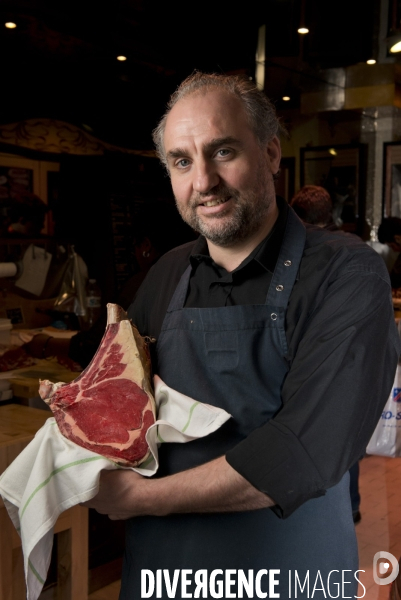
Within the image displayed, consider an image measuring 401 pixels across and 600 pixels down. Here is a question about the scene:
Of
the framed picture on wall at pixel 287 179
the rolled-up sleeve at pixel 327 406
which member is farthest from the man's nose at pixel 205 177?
the framed picture on wall at pixel 287 179

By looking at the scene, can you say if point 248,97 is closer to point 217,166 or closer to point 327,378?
point 217,166

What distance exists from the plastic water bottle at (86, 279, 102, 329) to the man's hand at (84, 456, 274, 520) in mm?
3311

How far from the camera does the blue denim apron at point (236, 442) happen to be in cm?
133

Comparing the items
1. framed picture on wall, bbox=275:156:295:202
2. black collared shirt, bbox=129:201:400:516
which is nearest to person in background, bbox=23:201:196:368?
black collared shirt, bbox=129:201:400:516

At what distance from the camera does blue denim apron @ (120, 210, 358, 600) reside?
1.33 metres

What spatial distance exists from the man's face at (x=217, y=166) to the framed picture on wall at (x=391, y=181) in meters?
4.69

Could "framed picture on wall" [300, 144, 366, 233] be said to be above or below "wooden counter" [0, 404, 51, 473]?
above

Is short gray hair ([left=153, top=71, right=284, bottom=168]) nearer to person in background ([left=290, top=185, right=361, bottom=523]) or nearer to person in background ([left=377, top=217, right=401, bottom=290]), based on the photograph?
person in background ([left=290, top=185, right=361, bottom=523])

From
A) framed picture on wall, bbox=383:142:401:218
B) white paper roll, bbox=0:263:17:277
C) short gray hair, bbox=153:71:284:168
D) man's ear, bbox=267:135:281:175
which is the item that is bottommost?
white paper roll, bbox=0:263:17:277

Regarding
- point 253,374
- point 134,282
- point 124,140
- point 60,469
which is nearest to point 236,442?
point 253,374

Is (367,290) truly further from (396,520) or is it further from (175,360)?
(396,520)

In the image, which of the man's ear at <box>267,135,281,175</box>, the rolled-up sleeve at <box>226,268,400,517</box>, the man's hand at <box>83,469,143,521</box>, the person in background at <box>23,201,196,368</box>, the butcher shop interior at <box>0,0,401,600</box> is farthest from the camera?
the butcher shop interior at <box>0,0,401,600</box>

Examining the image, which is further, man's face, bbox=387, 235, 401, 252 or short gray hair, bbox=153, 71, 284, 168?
man's face, bbox=387, 235, 401, 252

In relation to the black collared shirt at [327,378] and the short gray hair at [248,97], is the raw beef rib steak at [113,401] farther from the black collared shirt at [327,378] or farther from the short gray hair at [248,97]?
the short gray hair at [248,97]
